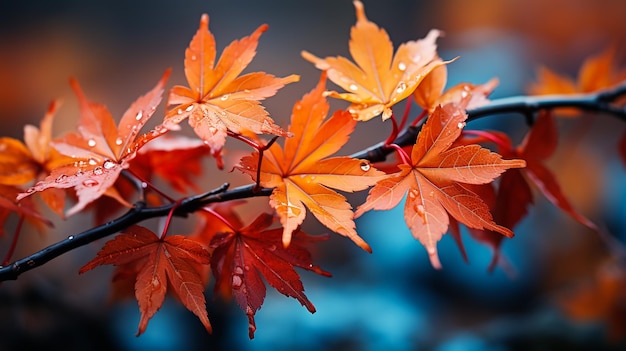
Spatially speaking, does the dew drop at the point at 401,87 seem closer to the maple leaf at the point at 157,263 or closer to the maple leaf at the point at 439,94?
the maple leaf at the point at 439,94

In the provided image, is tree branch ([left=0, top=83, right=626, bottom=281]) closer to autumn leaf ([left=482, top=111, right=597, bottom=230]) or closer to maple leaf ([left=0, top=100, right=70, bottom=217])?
autumn leaf ([left=482, top=111, right=597, bottom=230])

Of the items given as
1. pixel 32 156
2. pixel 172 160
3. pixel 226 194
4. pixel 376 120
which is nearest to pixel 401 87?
pixel 226 194

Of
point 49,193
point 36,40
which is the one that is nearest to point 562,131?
point 49,193

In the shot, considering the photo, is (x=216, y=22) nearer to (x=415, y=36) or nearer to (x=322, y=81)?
(x=415, y=36)

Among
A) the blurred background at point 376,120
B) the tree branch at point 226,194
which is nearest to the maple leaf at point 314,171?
the tree branch at point 226,194

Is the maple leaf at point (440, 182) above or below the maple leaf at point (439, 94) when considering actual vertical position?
below

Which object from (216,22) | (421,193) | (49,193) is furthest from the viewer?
(216,22)
